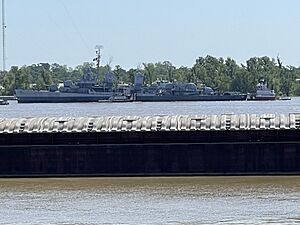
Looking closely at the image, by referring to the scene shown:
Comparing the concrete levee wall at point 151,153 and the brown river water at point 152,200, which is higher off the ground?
the concrete levee wall at point 151,153

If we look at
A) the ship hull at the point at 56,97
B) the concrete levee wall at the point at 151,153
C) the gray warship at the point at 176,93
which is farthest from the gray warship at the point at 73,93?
the concrete levee wall at the point at 151,153

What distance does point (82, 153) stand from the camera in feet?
123

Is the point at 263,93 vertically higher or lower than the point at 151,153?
higher

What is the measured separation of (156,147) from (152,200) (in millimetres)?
6543

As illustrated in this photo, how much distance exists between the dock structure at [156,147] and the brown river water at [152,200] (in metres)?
0.69

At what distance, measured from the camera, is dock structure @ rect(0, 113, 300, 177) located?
120 feet

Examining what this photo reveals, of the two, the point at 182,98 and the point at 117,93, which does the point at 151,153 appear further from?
the point at 117,93

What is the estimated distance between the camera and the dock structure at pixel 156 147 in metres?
36.5

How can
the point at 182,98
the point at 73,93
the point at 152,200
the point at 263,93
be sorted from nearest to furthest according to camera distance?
the point at 152,200, the point at 73,93, the point at 182,98, the point at 263,93

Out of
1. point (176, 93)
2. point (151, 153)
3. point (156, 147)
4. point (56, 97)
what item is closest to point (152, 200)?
point (151, 153)

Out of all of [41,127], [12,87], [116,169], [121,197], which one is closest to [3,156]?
[41,127]

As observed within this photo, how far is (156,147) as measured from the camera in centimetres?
3703

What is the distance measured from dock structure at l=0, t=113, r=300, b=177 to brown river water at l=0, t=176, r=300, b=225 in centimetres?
69

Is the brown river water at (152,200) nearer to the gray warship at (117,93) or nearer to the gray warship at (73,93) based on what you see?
the gray warship at (73,93)
